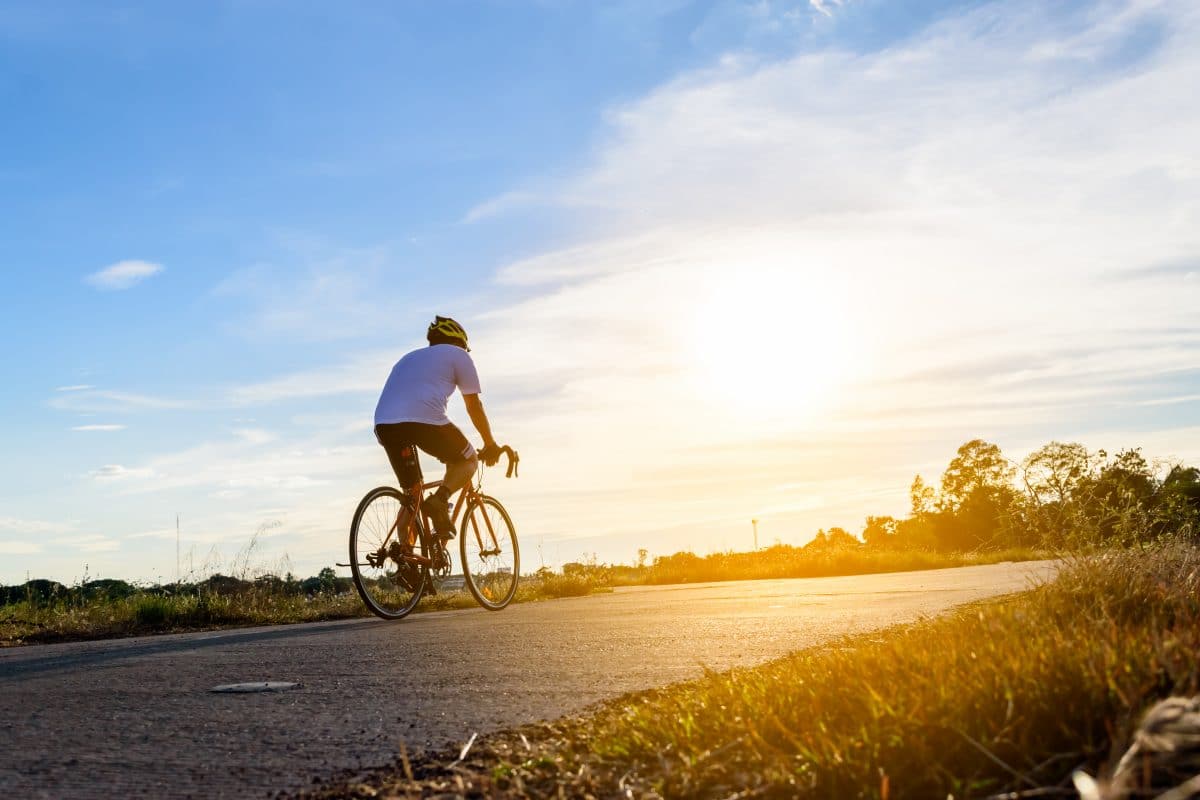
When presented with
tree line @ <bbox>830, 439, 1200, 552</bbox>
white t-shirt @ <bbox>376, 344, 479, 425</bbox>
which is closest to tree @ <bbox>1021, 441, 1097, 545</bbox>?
tree line @ <bbox>830, 439, 1200, 552</bbox>

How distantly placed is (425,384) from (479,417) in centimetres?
90

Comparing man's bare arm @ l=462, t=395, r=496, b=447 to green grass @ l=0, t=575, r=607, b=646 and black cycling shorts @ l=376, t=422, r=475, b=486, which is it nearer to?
black cycling shorts @ l=376, t=422, r=475, b=486

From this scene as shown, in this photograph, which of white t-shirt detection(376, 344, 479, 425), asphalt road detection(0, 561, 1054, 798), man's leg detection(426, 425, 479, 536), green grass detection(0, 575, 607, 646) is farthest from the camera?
green grass detection(0, 575, 607, 646)

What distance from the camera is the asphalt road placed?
10.1 feet

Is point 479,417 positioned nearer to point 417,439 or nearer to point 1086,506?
point 417,439

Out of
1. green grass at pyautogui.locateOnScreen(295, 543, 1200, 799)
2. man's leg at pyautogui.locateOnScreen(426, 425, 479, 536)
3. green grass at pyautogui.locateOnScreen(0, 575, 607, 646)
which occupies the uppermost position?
man's leg at pyautogui.locateOnScreen(426, 425, 479, 536)

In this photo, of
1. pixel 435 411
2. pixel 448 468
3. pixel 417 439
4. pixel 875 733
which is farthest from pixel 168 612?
pixel 875 733

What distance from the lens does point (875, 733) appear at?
8.17ft

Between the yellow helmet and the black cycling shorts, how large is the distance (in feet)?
2.97

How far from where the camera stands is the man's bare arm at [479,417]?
983 cm

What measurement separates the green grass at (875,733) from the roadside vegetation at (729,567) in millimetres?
3249

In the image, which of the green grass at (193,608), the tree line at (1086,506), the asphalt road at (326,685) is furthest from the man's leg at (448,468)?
the tree line at (1086,506)

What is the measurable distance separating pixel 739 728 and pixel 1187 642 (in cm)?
128

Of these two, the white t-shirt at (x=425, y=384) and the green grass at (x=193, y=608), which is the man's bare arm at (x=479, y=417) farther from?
the green grass at (x=193, y=608)
